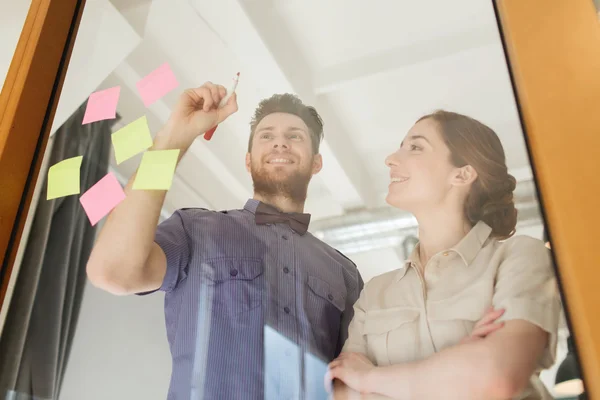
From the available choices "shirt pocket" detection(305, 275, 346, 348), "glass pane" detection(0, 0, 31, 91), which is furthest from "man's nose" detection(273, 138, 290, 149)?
"glass pane" detection(0, 0, 31, 91)

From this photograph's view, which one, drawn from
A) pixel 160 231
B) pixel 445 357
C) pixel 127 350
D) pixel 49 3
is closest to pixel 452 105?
pixel 445 357

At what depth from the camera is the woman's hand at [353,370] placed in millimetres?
654

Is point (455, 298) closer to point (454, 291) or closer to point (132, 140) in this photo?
point (454, 291)

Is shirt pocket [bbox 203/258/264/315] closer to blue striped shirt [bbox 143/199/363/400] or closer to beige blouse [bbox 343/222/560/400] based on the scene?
blue striped shirt [bbox 143/199/363/400]

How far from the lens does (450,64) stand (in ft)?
2.59

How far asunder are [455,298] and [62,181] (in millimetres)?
738

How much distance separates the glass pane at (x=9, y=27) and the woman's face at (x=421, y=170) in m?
0.87

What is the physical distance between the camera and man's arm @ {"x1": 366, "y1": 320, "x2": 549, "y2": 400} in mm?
569

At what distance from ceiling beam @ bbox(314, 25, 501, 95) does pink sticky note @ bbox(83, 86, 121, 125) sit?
41 cm

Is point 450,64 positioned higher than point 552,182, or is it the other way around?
point 450,64

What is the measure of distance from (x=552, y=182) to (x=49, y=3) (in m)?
0.99

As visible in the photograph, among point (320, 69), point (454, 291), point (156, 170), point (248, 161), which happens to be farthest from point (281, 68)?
point (454, 291)

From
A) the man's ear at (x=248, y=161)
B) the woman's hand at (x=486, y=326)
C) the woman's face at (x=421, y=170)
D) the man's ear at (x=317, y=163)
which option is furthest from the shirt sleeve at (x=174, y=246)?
the woman's hand at (x=486, y=326)

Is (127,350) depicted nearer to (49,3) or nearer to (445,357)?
(445,357)
